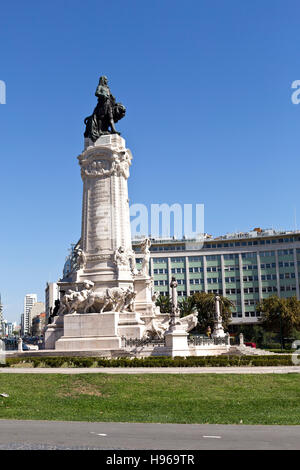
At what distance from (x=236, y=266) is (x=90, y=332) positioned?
73.6 m

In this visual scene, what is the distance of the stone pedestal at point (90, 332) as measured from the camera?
40344 millimetres

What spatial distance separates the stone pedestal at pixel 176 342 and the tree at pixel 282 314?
139 feet

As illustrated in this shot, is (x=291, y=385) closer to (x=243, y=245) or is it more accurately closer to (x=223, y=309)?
(x=223, y=309)

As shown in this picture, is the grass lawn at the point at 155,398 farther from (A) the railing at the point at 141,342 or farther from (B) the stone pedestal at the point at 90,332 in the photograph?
(B) the stone pedestal at the point at 90,332

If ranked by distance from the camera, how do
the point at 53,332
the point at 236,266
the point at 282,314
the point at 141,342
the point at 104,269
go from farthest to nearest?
the point at 236,266 → the point at 282,314 → the point at 104,269 → the point at 53,332 → the point at 141,342

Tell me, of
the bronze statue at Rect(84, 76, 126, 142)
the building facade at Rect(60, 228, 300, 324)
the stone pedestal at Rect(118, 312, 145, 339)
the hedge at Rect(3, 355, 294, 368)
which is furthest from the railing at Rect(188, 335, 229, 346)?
the building facade at Rect(60, 228, 300, 324)

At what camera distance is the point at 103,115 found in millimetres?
51500

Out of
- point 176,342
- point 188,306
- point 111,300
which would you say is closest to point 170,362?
point 176,342

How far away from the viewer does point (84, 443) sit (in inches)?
455

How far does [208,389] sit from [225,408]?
3.59 metres

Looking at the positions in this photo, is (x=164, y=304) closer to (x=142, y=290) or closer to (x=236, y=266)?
(x=236, y=266)

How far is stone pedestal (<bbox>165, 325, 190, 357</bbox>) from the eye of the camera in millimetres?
35469

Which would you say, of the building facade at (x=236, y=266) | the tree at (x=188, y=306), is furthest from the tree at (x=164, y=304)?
the building facade at (x=236, y=266)

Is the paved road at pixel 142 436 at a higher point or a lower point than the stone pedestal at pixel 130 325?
lower
